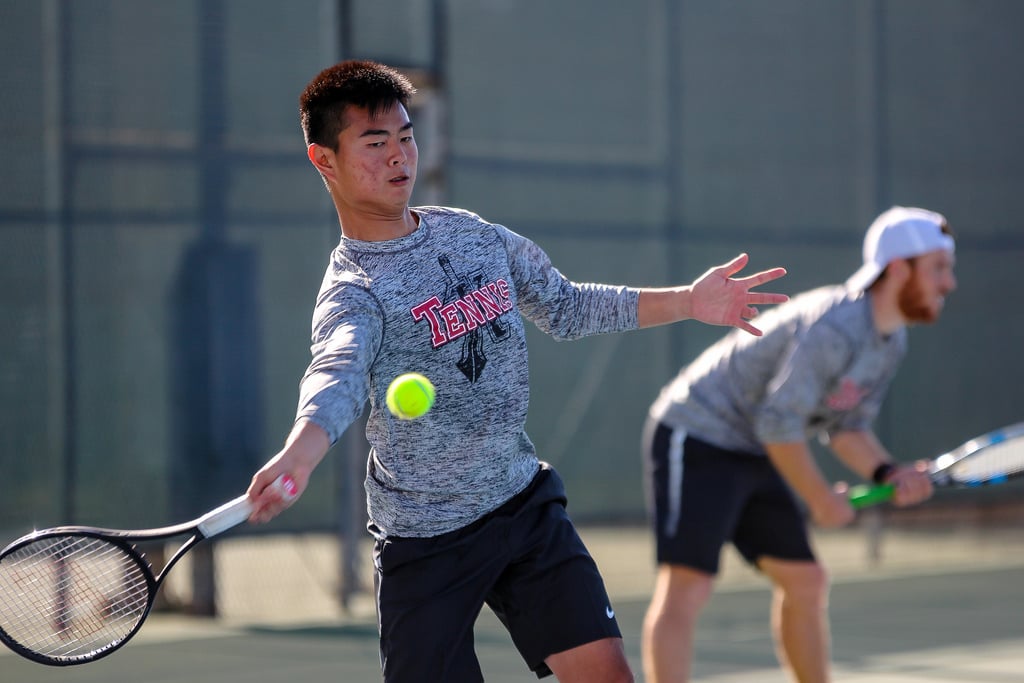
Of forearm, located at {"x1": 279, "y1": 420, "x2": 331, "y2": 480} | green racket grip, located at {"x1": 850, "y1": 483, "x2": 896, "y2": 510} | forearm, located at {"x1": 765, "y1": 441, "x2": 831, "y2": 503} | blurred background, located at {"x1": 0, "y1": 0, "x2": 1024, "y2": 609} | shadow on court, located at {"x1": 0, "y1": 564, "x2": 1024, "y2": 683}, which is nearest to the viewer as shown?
forearm, located at {"x1": 279, "y1": 420, "x2": 331, "y2": 480}

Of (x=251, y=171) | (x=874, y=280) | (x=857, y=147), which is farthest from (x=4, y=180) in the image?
(x=857, y=147)

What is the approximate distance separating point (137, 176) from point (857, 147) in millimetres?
3654

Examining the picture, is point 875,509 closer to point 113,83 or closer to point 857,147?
point 857,147

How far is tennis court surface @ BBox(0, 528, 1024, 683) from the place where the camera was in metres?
5.36

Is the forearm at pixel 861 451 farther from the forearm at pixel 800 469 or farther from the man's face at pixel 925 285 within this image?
the man's face at pixel 925 285

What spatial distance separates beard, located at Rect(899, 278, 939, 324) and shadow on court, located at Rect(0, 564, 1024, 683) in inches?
61.6

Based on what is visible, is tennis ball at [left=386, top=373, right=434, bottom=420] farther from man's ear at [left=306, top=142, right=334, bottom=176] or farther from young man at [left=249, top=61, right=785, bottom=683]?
man's ear at [left=306, top=142, right=334, bottom=176]

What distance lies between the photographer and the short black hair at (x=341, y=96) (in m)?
2.86

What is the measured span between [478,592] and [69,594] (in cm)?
72

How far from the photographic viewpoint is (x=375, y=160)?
112 inches

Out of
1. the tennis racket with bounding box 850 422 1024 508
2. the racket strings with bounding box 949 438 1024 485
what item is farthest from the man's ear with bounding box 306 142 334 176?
the racket strings with bounding box 949 438 1024 485

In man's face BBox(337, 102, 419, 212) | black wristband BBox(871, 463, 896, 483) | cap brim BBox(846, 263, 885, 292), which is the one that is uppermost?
man's face BBox(337, 102, 419, 212)

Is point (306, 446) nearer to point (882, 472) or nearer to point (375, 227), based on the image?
point (375, 227)

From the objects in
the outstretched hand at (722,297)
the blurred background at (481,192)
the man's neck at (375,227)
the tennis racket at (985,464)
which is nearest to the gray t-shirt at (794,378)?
the tennis racket at (985,464)
